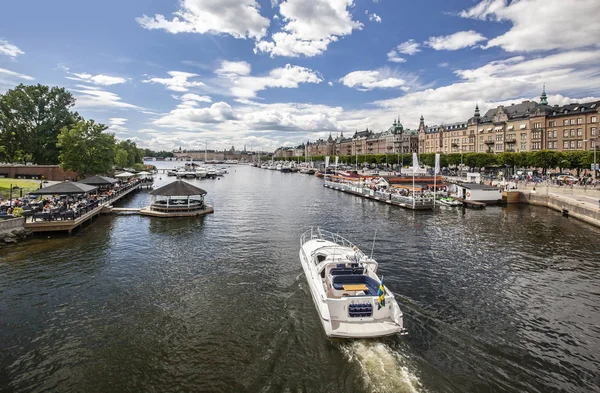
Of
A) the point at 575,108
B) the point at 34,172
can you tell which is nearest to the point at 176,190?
the point at 34,172

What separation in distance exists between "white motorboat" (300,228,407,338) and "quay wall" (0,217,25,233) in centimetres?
2877

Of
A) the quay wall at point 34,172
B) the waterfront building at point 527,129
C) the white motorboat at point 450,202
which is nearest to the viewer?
the white motorboat at point 450,202

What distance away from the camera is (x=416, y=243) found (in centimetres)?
3531

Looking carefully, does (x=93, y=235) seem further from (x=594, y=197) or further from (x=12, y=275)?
(x=594, y=197)

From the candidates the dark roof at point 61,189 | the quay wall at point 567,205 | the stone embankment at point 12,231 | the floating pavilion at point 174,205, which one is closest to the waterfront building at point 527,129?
the quay wall at point 567,205

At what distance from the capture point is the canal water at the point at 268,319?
43.7 feet

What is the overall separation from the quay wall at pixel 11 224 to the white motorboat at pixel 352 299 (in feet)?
94.4

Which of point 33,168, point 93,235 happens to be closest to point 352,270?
point 93,235

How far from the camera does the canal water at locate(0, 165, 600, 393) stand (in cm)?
1332

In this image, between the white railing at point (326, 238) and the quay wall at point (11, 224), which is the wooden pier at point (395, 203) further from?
the quay wall at point (11, 224)

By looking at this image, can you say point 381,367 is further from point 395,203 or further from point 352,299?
point 395,203

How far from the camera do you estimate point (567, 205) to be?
53938mm

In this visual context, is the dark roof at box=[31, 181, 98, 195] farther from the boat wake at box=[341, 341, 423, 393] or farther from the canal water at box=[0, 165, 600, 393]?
the boat wake at box=[341, 341, 423, 393]

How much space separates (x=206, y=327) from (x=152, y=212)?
3371 centimetres
